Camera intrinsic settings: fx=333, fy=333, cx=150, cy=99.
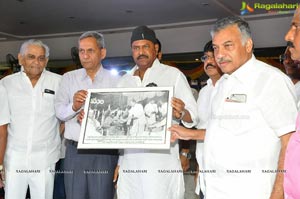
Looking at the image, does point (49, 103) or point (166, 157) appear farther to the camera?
point (49, 103)

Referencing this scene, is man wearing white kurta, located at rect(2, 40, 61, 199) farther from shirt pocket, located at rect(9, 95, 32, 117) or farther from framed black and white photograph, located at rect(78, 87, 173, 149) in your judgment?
framed black and white photograph, located at rect(78, 87, 173, 149)

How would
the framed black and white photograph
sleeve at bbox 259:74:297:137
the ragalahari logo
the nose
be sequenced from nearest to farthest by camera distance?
1. sleeve at bbox 259:74:297:137
2. the nose
3. the framed black and white photograph
4. the ragalahari logo

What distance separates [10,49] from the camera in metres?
12.0

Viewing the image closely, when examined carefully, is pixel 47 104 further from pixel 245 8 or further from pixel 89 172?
pixel 245 8

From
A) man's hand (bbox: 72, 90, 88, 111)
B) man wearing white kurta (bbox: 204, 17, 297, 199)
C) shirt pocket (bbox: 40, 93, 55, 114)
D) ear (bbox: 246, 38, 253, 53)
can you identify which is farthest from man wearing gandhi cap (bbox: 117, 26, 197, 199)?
shirt pocket (bbox: 40, 93, 55, 114)

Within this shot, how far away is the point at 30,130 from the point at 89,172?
24.4 inches

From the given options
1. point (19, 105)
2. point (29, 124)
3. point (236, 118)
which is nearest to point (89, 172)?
point (29, 124)

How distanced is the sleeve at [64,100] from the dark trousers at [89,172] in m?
0.24

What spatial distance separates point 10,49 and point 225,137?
11687 millimetres

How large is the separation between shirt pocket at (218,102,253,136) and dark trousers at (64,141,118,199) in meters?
1.11

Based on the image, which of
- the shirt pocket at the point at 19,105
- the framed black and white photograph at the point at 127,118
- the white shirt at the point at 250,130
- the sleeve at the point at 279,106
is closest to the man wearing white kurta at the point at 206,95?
the framed black and white photograph at the point at 127,118

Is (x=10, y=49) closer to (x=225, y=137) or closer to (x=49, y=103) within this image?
(x=49, y=103)

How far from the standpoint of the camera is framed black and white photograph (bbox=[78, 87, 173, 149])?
208 cm

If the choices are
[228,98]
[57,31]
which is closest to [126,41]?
[57,31]
